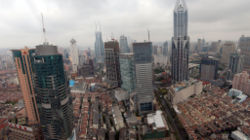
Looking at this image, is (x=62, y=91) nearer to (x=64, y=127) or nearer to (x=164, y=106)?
(x=64, y=127)

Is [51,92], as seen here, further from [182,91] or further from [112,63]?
[182,91]

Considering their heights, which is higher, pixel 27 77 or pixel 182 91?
pixel 27 77

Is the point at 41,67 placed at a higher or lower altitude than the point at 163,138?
higher

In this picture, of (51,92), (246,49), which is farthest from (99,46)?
(246,49)

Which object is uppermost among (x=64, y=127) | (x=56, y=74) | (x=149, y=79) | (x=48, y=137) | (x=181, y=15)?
(x=181, y=15)

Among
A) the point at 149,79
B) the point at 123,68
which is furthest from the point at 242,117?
the point at 123,68

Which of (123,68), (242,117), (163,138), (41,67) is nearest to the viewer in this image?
(41,67)

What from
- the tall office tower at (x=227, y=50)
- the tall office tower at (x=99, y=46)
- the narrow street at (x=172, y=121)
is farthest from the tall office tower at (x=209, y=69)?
→ the tall office tower at (x=99, y=46)
